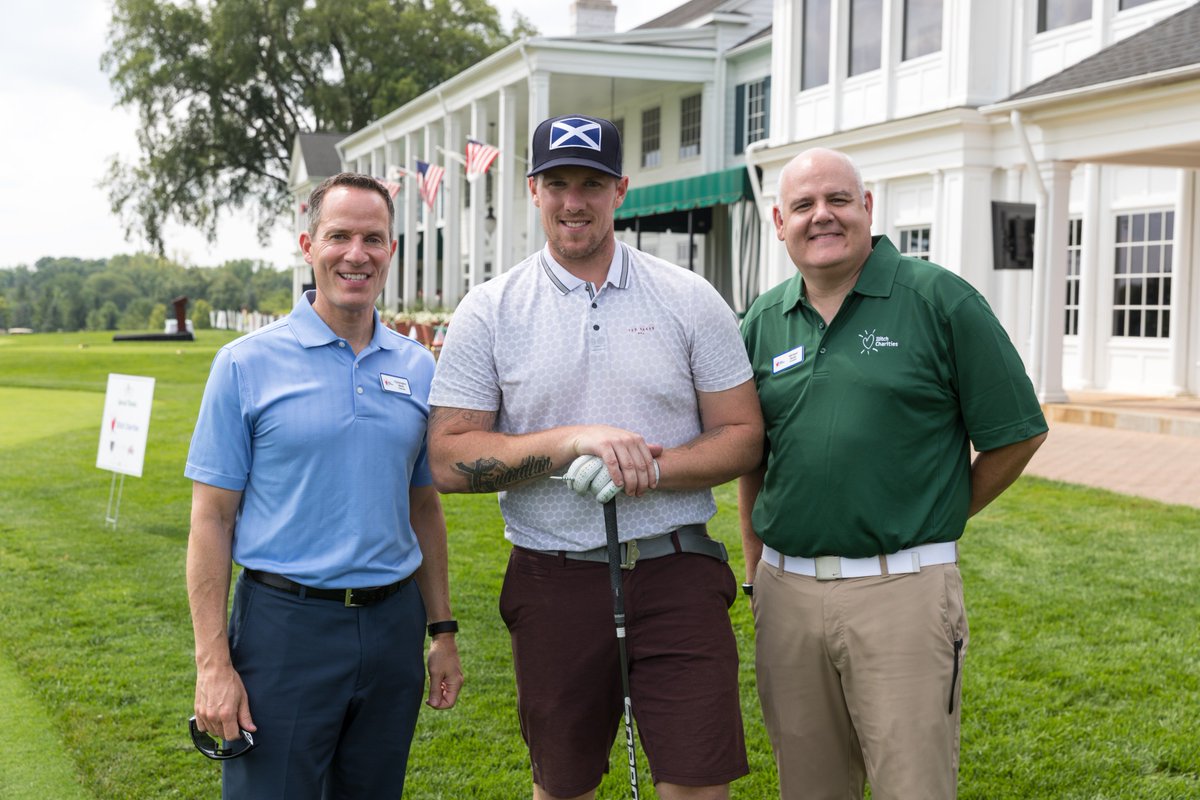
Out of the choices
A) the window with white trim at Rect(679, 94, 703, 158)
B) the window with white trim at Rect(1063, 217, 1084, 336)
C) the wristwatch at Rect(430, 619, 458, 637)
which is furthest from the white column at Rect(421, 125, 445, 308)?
the wristwatch at Rect(430, 619, 458, 637)

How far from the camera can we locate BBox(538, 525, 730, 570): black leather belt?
3041 millimetres

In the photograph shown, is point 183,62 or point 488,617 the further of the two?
point 183,62

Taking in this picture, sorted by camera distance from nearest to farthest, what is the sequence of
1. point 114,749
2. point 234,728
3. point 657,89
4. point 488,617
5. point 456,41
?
point 234,728 → point 114,749 → point 488,617 → point 657,89 → point 456,41

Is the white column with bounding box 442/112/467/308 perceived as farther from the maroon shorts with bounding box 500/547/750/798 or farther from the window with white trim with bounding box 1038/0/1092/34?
the maroon shorts with bounding box 500/547/750/798

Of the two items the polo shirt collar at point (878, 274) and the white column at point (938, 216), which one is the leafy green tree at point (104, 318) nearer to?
the white column at point (938, 216)

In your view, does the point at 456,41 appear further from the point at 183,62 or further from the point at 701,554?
the point at 701,554

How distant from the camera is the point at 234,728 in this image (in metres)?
2.79

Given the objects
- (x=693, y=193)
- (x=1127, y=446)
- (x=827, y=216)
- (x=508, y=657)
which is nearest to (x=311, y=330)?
(x=827, y=216)

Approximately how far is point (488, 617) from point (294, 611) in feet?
13.5

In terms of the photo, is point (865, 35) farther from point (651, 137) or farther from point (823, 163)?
point (823, 163)

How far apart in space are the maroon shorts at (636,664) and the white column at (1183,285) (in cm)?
1409

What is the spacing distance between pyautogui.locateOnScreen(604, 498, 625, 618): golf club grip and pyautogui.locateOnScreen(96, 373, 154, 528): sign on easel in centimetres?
691

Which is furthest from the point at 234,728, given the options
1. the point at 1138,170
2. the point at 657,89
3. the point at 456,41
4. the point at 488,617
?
the point at 456,41

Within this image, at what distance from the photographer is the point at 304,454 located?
9.44 feet
